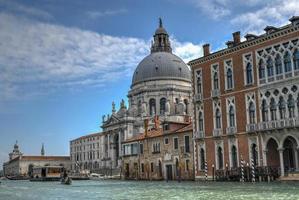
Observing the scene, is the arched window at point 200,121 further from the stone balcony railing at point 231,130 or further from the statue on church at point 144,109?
the statue on church at point 144,109

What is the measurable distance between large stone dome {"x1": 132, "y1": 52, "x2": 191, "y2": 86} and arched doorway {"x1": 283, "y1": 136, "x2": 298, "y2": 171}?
183 ft

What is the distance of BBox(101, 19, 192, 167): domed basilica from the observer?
289 ft

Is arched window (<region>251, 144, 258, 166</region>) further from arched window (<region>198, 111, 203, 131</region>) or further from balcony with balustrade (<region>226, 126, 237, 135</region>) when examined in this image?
arched window (<region>198, 111, 203, 131</region>)

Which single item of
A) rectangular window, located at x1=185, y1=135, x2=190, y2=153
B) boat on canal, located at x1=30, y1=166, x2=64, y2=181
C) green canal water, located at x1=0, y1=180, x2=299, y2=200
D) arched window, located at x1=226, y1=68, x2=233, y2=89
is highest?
arched window, located at x1=226, y1=68, x2=233, y2=89

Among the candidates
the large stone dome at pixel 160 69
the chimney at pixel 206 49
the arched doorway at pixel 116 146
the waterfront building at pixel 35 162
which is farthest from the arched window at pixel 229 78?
the waterfront building at pixel 35 162

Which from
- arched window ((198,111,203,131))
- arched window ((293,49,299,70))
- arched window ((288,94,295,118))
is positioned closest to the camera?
A: arched window ((293,49,299,70))

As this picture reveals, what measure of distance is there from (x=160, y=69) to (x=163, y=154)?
44338 millimetres

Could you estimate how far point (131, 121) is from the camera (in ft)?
291

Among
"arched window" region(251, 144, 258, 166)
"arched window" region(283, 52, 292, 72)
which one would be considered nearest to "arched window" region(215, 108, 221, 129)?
"arched window" region(251, 144, 258, 166)

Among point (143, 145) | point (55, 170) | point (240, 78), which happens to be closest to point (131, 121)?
point (55, 170)

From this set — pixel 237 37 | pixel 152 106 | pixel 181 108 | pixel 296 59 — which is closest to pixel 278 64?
pixel 296 59

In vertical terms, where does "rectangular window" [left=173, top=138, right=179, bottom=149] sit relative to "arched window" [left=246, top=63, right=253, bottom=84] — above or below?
below

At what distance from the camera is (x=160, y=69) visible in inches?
3602

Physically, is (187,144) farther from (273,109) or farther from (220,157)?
(273,109)
